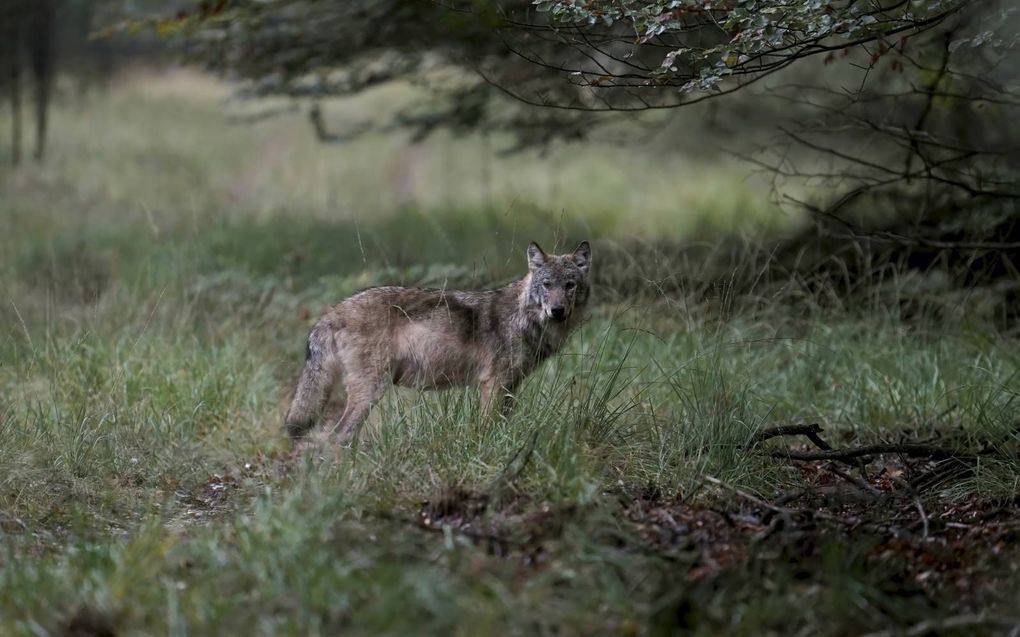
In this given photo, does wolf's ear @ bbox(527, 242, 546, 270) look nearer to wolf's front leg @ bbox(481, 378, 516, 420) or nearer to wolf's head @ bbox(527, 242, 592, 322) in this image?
wolf's head @ bbox(527, 242, 592, 322)

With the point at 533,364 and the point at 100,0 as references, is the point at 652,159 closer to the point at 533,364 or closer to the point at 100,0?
the point at 100,0

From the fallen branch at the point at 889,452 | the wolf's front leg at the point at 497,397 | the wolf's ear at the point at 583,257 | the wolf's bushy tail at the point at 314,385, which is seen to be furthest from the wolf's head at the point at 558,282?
the fallen branch at the point at 889,452

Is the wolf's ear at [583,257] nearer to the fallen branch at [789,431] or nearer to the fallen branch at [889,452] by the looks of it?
the fallen branch at [789,431]

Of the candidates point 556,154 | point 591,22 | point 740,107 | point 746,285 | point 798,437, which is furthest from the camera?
point 556,154

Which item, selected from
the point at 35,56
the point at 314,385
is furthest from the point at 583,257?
the point at 35,56

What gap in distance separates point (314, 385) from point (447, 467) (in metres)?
2.10

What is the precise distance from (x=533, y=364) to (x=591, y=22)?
2491mm

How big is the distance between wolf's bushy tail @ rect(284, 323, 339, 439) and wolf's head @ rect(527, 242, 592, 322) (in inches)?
52.8

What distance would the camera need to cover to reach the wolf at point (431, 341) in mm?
7812

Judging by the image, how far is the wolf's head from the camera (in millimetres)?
7664

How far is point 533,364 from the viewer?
7949 mm

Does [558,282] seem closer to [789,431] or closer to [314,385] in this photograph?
[314,385]

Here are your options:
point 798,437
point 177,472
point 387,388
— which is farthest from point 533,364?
point 177,472

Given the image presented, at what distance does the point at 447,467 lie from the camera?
6098 mm
